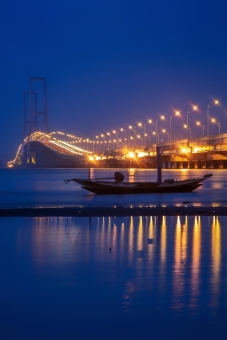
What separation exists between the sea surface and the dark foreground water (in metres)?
0.01

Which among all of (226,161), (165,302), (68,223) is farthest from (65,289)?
(226,161)

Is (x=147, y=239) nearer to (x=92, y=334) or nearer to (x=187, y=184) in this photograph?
(x=92, y=334)

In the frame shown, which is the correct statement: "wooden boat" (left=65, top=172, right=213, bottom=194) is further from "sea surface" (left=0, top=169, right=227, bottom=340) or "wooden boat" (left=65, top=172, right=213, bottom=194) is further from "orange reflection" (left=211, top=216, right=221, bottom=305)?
"sea surface" (left=0, top=169, right=227, bottom=340)

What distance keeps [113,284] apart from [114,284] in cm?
1

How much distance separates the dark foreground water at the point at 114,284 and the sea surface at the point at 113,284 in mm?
10

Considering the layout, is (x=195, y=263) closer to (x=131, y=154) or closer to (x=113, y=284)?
(x=113, y=284)

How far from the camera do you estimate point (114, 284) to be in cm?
786

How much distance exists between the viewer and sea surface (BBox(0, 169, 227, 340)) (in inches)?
238

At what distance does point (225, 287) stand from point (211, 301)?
28.1 inches

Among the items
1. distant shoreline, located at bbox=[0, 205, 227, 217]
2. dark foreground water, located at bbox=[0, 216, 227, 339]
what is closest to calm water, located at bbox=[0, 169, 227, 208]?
distant shoreline, located at bbox=[0, 205, 227, 217]

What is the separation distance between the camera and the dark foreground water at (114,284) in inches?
238

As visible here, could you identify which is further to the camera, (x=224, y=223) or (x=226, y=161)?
(x=226, y=161)

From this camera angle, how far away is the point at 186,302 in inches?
270

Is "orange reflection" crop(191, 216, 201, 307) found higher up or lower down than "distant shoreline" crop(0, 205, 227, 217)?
lower down
